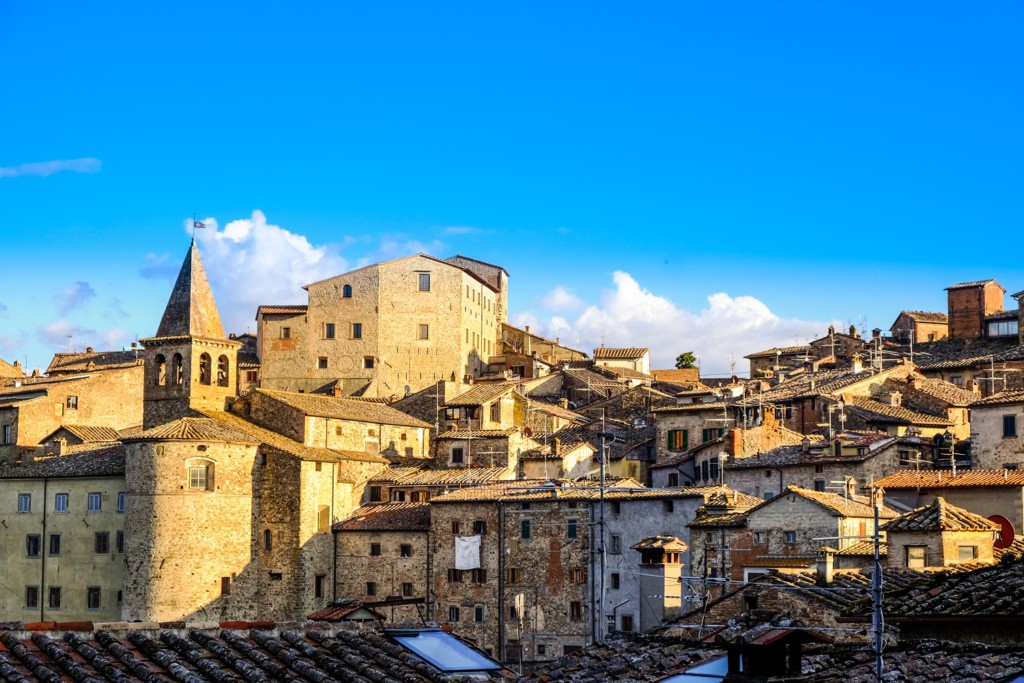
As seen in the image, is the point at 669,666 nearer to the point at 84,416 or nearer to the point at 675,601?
the point at 675,601

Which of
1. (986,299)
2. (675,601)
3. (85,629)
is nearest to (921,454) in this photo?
(675,601)

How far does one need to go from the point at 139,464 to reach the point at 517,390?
23586mm

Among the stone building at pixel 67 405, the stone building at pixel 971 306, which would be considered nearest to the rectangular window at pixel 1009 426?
the stone building at pixel 971 306

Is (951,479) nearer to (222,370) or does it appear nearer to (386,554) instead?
(386,554)

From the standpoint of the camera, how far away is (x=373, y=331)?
287 ft

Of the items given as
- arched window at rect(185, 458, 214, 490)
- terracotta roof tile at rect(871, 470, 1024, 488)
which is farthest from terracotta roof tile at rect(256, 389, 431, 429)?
terracotta roof tile at rect(871, 470, 1024, 488)

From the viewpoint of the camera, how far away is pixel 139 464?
61.3 meters

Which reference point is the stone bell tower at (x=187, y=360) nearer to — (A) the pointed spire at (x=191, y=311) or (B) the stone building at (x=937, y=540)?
(A) the pointed spire at (x=191, y=311)

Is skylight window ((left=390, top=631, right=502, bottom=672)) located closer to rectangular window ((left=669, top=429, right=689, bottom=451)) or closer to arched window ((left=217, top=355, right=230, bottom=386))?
rectangular window ((left=669, top=429, right=689, bottom=451))

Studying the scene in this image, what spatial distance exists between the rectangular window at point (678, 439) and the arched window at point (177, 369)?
20946mm

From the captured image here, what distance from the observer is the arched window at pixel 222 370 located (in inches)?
2766

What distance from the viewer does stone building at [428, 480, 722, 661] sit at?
52406mm

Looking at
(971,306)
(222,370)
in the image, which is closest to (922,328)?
(971,306)

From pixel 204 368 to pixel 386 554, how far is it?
14686 mm
